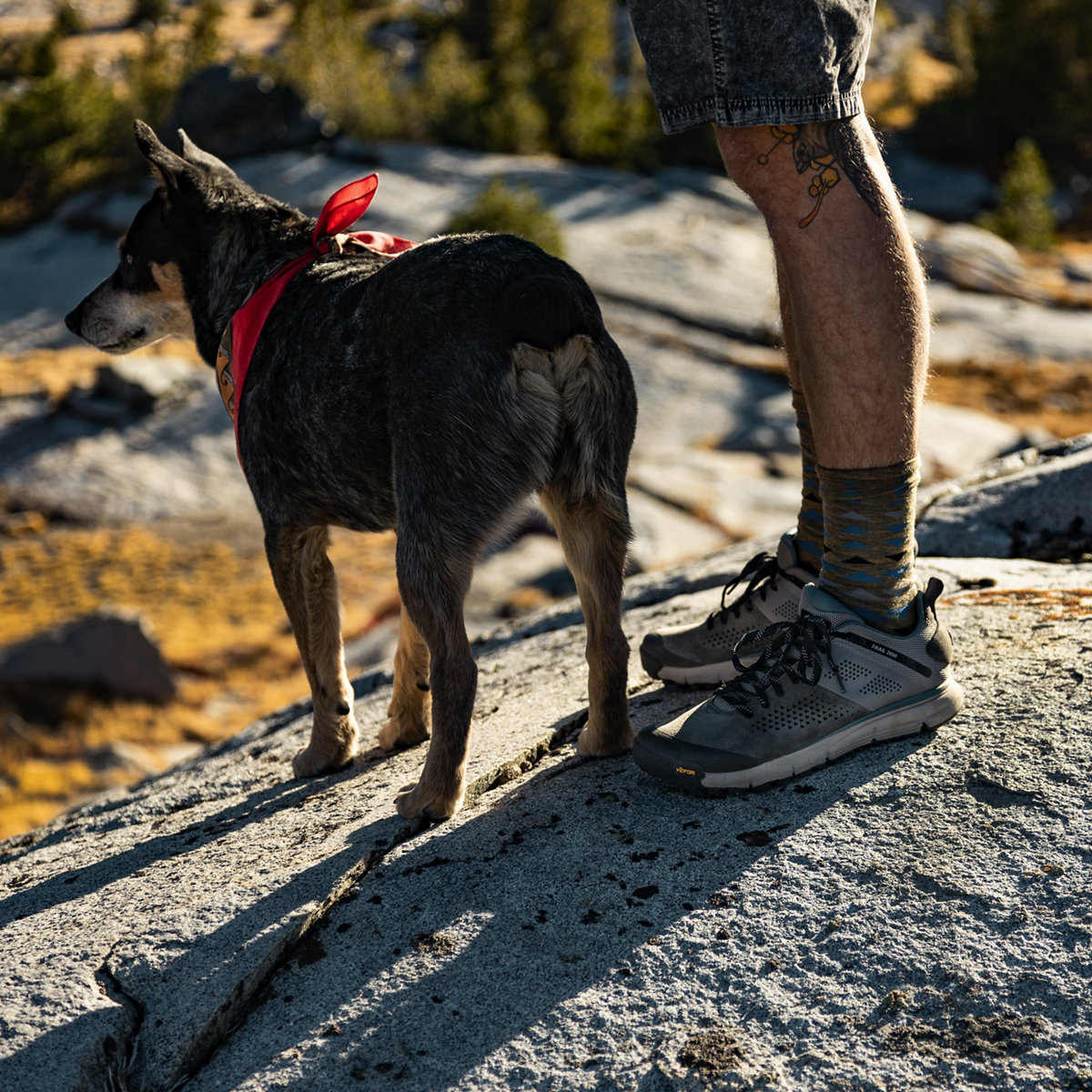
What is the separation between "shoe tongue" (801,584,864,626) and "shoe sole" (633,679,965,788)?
22 cm

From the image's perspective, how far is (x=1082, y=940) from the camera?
1772 millimetres

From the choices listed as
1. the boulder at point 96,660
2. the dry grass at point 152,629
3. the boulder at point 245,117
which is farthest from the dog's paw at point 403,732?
the boulder at point 245,117

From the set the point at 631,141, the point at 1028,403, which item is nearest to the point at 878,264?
the point at 1028,403

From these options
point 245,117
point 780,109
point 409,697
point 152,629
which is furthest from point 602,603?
point 245,117

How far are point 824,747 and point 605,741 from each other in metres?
0.55

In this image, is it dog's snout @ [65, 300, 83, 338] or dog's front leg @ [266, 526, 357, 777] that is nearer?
dog's front leg @ [266, 526, 357, 777]

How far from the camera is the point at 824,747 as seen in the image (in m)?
2.34

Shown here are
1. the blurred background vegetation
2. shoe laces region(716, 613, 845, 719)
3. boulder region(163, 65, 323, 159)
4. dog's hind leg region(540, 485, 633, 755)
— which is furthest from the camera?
the blurred background vegetation

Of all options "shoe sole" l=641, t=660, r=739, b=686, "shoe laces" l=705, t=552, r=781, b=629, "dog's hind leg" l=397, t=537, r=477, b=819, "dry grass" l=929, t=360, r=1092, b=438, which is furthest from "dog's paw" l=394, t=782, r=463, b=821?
"dry grass" l=929, t=360, r=1092, b=438

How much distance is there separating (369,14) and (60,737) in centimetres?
3257

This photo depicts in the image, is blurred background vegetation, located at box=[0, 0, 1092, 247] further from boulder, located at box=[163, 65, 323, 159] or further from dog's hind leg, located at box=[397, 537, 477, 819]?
dog's hind leg, located at box=[397, 537, 477, 819]

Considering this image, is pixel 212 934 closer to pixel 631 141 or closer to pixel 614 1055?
pixel 614 1055

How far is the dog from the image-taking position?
244 cm

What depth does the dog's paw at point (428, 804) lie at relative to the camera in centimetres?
241
